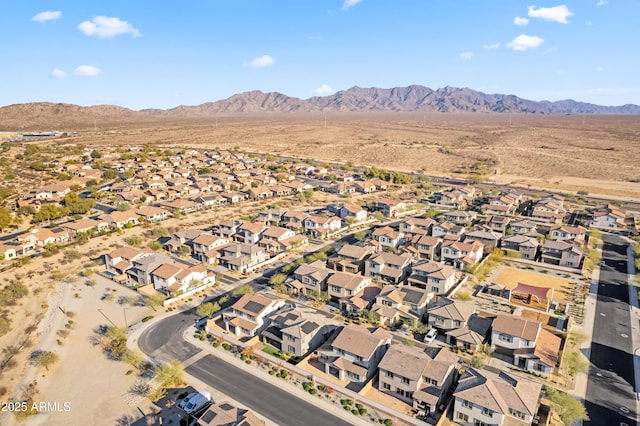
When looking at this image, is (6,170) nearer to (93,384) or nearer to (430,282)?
(93,384)

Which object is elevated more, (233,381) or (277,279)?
(277,279)

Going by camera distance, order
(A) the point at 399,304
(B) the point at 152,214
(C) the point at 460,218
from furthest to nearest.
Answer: (B) the point at 152,214
(C) the point at 460,218
(A) the point at 399,304

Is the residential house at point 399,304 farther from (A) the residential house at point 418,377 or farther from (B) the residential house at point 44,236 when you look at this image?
(B) the residential house at point 44,236

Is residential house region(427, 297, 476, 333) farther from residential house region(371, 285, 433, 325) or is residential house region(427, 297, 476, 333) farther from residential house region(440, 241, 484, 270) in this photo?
residential house region(440, 241, 484, 270)

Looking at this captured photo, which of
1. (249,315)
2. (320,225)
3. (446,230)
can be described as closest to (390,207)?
(446,230)

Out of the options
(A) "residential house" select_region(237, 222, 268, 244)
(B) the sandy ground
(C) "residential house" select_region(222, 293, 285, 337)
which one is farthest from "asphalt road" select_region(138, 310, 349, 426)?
(A) "residential house" select_region(237, 222, 268, 244)

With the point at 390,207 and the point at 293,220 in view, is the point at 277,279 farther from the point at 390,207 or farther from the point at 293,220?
the point at 390,207

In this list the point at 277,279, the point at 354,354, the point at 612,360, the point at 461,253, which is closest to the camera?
the point at 354,354

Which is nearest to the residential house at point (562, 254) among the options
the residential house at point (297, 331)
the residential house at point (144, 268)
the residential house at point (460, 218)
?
the residential house at point (460, 218)
